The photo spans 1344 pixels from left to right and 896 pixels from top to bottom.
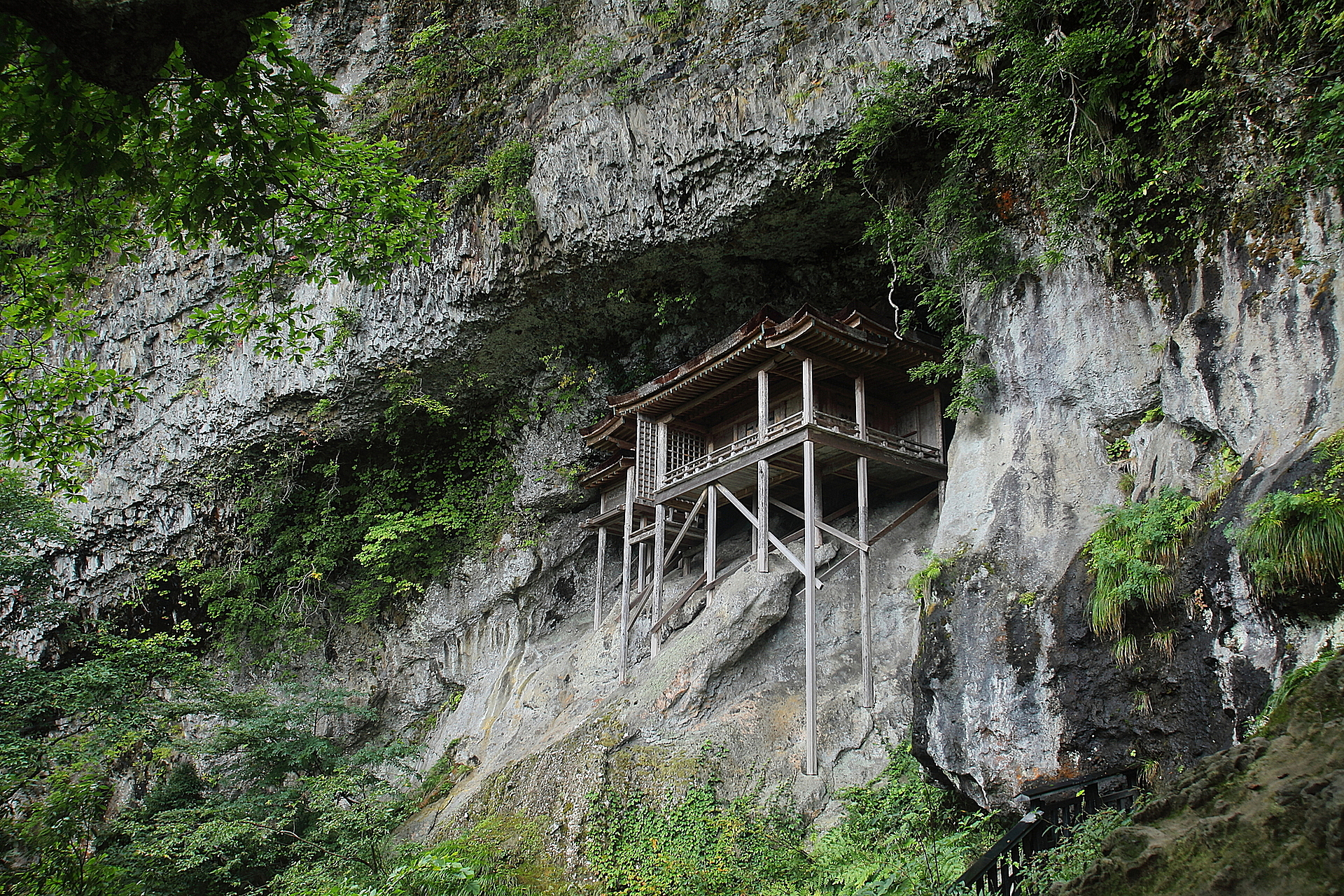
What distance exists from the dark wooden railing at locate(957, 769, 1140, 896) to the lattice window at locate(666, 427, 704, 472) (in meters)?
11.1

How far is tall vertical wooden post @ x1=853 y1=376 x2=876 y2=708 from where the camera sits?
12.2 metres

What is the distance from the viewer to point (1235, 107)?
913 cm

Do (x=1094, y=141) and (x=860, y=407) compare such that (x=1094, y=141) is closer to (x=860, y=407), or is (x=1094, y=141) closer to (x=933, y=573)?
(x=860, y=407)

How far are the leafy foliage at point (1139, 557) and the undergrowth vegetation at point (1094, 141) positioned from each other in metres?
2.73

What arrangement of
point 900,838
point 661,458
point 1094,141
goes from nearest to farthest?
point 900,838 → point 1094,141 → point 661,458

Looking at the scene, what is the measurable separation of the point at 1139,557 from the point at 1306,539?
175 cm

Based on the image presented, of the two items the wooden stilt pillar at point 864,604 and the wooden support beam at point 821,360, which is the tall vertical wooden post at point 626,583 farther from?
the wooden support beam at point 821,360

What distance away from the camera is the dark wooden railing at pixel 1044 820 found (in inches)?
193

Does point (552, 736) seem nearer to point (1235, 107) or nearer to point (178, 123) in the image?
point (178, 123)

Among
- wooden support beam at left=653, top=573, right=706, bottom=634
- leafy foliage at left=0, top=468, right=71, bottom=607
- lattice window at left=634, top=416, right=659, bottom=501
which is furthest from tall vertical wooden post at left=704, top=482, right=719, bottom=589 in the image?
leafy foliage at left=0, top=468, right=71, bottom=607

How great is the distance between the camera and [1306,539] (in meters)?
6.57

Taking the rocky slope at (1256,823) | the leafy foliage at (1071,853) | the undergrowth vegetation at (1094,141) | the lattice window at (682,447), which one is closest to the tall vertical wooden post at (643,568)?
the lattice window at (682,447)

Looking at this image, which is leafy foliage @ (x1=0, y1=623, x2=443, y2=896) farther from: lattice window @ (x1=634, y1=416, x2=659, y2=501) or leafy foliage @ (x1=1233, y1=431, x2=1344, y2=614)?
leafy foliage @ (x1=1233, y1=431, x2=1344, y2=614)

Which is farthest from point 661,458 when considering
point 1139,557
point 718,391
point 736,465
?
point 1139,557
